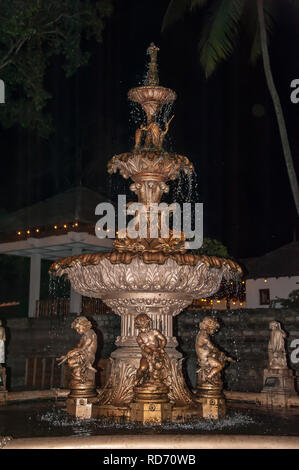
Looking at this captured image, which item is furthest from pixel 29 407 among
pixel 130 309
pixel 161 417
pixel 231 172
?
pixel 231 172

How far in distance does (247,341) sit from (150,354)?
914 cm

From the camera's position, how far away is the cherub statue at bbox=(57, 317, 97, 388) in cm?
765

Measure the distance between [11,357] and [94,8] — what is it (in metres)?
10.3

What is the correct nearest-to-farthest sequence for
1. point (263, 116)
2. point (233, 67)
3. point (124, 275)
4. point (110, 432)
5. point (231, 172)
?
point (110, 432)
point (124, 275)
point (233, 67)
point (263, 116)
point (231, 172)

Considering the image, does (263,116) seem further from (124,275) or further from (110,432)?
(110,432)

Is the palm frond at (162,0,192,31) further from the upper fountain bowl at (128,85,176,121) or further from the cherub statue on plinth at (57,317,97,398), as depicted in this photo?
the cherub statue on plinth at (57,317,97,398)

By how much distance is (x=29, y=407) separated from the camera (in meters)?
9.14

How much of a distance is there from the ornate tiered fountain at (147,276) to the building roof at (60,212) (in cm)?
1355

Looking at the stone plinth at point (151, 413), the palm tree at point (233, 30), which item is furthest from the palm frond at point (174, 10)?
the stone plinth at point (151, 413)

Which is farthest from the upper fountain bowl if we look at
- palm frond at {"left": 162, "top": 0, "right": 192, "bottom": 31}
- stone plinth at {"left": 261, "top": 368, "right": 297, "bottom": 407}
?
palm frond at {"left": 162, "top": 0, "right": 192, "bottom": 31}

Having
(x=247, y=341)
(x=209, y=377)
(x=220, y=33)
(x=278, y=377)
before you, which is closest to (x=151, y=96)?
(x=209, y=377)

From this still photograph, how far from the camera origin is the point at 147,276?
7.24 metres

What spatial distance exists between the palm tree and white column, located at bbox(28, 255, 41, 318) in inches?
463

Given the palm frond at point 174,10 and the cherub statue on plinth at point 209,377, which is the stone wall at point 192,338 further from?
the palm frond at point 174,10
